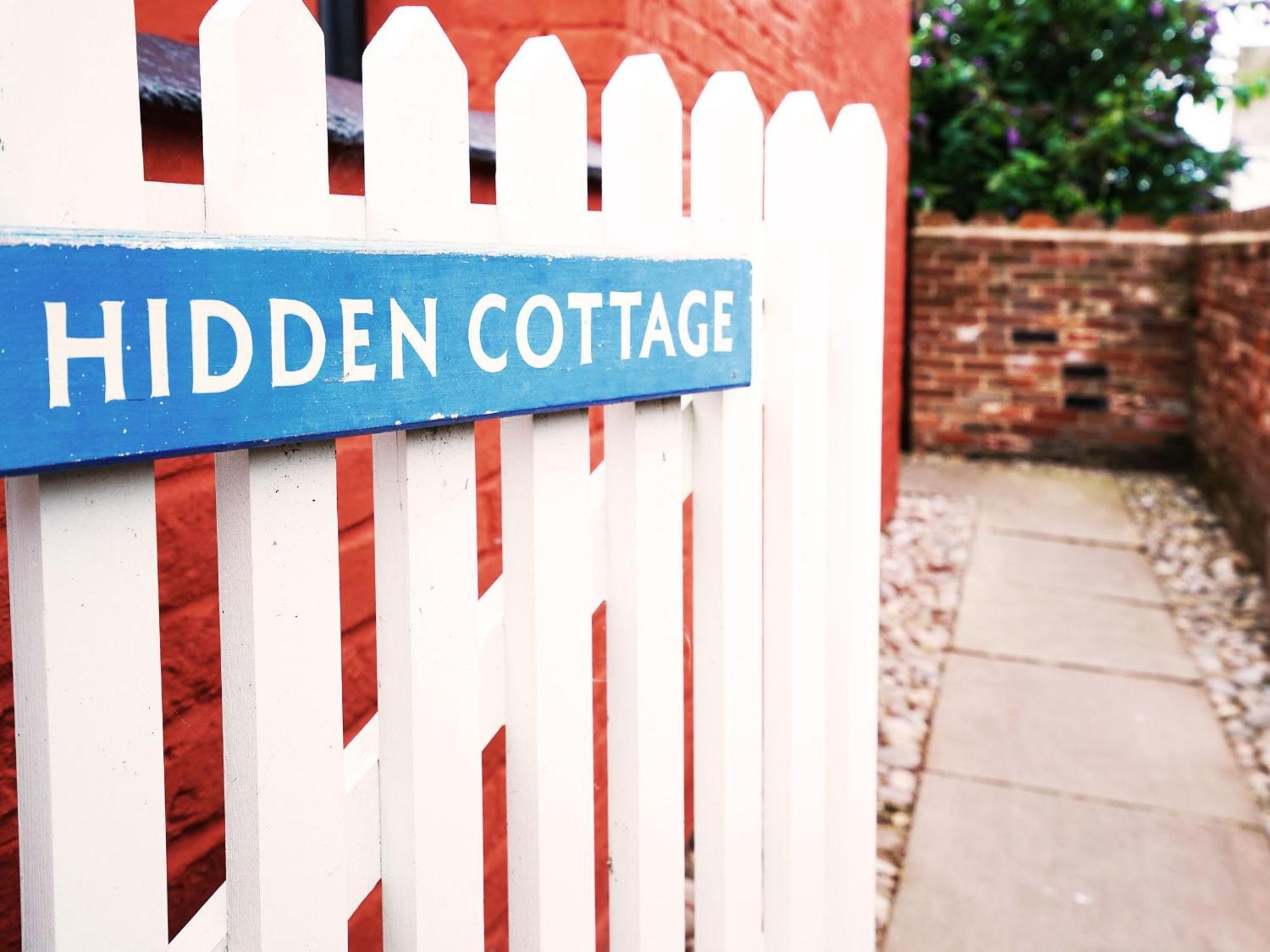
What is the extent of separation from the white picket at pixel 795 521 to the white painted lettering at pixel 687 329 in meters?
0.24

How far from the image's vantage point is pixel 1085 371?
7168mm

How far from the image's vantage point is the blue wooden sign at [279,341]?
665 millimetres

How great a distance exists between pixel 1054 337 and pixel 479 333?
270 inches

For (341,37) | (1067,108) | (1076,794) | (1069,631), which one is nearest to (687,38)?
(341,37)

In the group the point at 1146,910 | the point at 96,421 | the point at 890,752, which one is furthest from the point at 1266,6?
the point at 96,421

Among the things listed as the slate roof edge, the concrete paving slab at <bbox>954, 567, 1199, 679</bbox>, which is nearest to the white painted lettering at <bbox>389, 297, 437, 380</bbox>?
the slate roof edge

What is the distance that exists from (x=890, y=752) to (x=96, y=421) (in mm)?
2782

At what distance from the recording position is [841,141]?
1.49m

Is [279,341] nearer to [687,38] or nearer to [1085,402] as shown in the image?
[687,38]

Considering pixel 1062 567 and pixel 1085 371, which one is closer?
pixel 1062 567

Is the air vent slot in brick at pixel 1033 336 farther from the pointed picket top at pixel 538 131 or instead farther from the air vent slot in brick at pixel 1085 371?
the pointed picket top at pixel 538 131

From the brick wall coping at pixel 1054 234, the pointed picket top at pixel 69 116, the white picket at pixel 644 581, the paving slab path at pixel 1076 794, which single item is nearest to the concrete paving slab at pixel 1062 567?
the paving slab path at pixel 1076 794

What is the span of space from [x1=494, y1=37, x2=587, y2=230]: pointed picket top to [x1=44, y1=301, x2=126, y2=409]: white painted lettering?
373 mm

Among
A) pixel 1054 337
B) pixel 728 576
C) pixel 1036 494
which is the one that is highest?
pixel 1054 337
